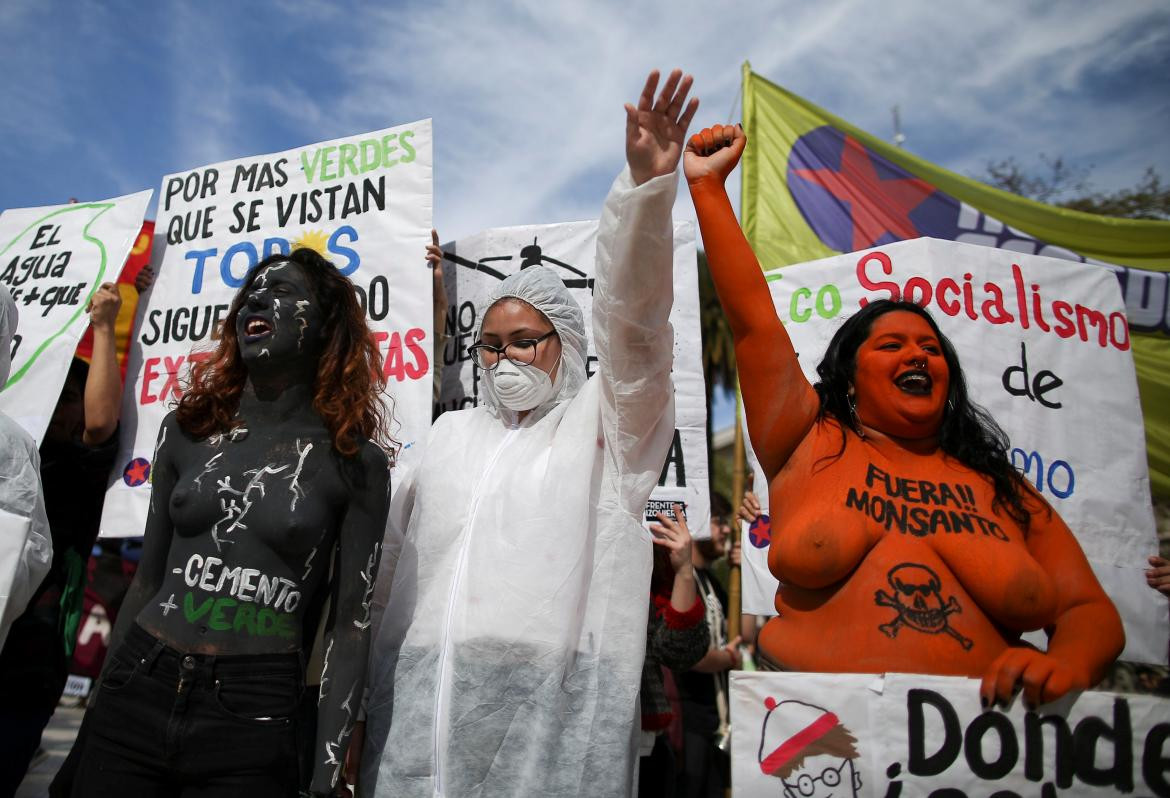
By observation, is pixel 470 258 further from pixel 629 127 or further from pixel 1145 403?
pixel 1145 403

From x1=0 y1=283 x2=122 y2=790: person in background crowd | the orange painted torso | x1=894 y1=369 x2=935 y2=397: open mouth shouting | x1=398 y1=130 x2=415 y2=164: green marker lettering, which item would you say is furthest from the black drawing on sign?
the orange painted torso

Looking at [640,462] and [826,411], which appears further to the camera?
[826,411]

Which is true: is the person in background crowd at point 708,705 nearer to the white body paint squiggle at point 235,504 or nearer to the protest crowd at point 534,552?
the protest crowd at point 534,552

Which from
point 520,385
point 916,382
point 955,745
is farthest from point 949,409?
point 520,385

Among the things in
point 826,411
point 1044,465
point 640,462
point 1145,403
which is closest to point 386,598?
point 640,462

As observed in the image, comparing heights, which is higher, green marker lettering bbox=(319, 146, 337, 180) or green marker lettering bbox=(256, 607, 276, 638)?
green marker lettering bbox=(319, 146, 337, 180)

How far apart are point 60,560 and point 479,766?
1.87 metres

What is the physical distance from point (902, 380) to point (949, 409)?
22cm

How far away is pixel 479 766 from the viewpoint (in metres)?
1.85

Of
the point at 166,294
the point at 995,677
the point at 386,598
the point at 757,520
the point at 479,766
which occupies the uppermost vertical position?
the point at 166,294

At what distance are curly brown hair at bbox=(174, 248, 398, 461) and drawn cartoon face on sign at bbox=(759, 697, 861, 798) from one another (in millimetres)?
1172

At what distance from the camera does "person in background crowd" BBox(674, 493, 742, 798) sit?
3.51m

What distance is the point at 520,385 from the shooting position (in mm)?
2225

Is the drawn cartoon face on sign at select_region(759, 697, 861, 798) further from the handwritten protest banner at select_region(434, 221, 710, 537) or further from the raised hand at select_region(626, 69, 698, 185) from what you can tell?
the handwritten protest banner at select_region(434, 221, 710, 537)
